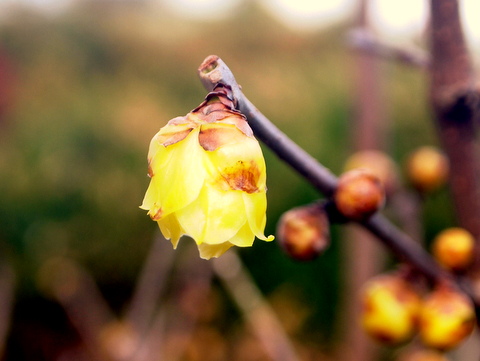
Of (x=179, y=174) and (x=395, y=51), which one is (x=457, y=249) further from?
(x=179, y=174)

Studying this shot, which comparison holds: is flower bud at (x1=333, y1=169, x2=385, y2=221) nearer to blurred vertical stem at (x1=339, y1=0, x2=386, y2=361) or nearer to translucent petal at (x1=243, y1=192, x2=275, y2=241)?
translucent petal at (x1=243, y1=192, x2=275, y2=241)

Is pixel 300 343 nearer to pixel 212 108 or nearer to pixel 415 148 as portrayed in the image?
pixel 415 148

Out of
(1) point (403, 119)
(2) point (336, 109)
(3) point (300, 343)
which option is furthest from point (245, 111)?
(1) point (403, 119)

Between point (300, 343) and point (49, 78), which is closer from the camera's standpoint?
point (300, 343)

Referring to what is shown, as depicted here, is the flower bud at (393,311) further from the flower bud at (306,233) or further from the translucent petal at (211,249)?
the translucent petal at (211,249)

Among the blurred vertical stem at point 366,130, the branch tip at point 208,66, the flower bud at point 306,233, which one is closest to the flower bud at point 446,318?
the flower bud at point 306,233

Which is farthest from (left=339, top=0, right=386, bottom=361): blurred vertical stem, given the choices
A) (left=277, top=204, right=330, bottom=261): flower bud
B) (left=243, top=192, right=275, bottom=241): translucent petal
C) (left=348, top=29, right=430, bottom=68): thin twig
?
(left=243, top=192, right=275, bottom=241): translucent petal

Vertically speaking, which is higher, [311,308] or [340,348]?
[311,308]
